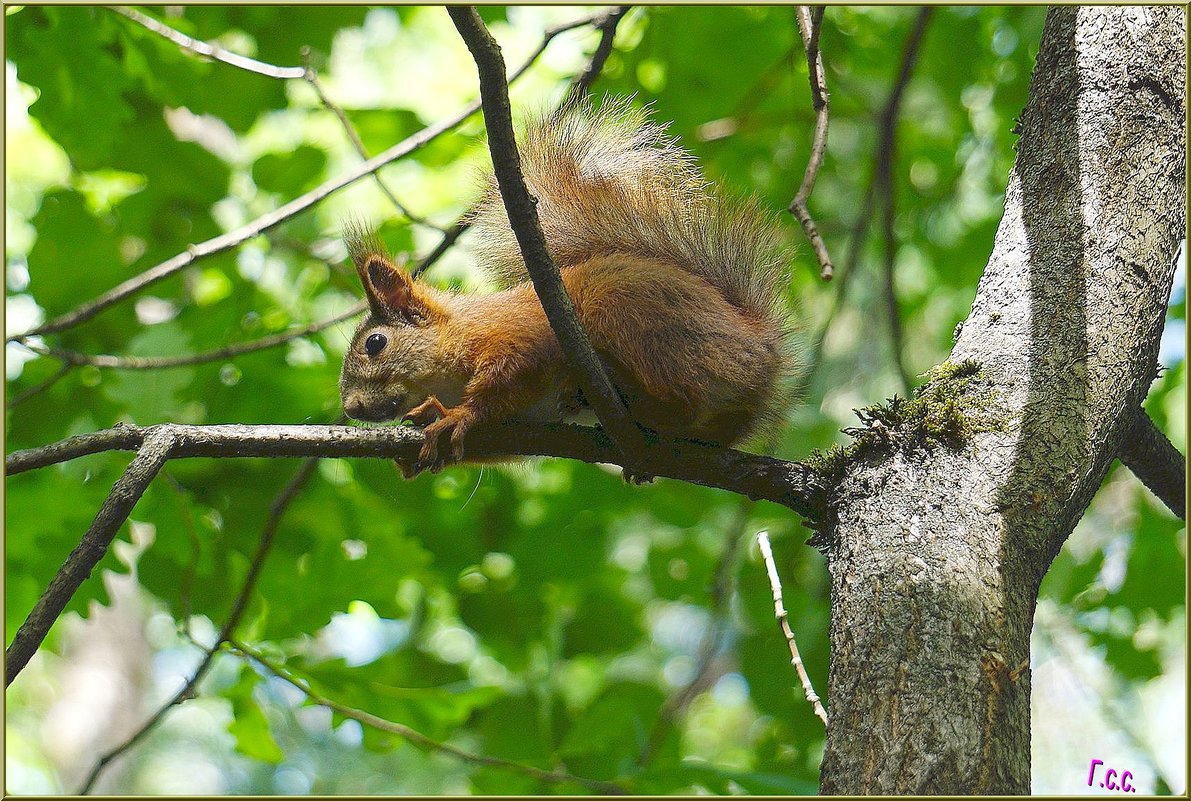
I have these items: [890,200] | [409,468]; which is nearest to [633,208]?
[409,468]

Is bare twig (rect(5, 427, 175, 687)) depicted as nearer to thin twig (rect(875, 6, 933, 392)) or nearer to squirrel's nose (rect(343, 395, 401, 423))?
squirrel's nose (rect(343, 395, 401, 423))

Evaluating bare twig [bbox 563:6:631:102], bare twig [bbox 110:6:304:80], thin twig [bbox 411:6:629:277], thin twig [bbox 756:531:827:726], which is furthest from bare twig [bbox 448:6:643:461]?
bare twig [bbox 110:6:304:80]

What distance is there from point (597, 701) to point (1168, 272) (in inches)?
87.3

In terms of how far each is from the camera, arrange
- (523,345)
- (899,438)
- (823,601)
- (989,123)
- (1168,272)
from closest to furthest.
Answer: (899,438) < (1168,272) < (523,345) < (823,601) < (989,123)

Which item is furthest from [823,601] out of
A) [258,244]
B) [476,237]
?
[258,244]

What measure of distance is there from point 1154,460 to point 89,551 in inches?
75.1

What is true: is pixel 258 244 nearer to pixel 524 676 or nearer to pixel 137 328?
A: pixel 137 328

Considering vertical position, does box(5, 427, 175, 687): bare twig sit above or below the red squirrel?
below

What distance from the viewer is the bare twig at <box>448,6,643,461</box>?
4.47 ft

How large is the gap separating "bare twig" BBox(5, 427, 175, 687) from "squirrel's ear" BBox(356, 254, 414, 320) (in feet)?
3.75

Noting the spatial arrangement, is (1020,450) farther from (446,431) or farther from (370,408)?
(370,408)

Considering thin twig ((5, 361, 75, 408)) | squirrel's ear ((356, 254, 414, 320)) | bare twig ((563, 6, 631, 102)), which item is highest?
bare twig ((563, 6, 631, 102))

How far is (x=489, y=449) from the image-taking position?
Result: 211cm

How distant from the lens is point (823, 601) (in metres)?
Result: 3.74
